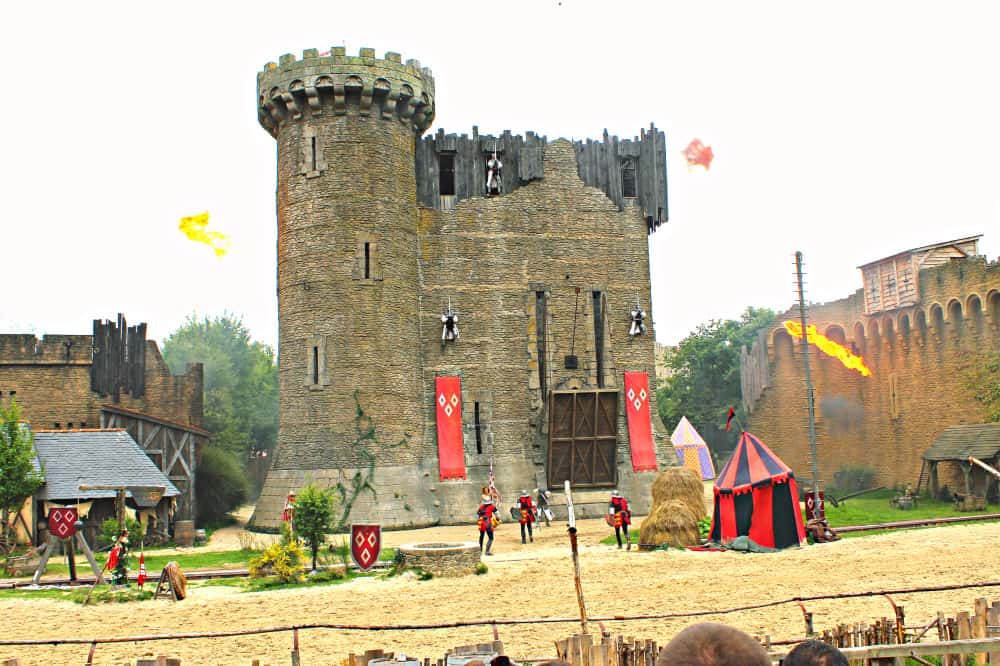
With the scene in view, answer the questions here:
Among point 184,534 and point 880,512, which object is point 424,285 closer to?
point 184,534

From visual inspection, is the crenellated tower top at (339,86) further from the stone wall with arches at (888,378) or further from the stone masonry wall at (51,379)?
the stone wall with arches at (888,378)

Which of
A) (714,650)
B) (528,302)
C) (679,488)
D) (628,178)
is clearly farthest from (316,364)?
(714,650)

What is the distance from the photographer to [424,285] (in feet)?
115

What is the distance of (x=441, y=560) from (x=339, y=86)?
18.4 m

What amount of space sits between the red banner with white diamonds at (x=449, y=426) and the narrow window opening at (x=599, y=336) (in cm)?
542

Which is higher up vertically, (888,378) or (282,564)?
(888,378)

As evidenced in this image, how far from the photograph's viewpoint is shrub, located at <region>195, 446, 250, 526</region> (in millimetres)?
36906

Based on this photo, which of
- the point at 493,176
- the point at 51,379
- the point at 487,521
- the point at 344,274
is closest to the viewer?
the point at 487,521

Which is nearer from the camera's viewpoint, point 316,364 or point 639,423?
point 316,364

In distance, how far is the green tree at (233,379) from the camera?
2108 inches

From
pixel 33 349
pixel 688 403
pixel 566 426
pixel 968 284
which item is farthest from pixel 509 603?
pixel 688 403

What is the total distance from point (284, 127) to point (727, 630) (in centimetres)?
3252

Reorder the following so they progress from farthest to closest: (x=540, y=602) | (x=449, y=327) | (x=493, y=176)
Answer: (x=493, y=176), (x=449, y=327), (x=540, y=602)

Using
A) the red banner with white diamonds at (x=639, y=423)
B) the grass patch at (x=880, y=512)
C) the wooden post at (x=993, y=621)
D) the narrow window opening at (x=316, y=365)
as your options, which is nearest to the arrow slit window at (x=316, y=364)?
the narrow window opening at (x=316, y=365)
